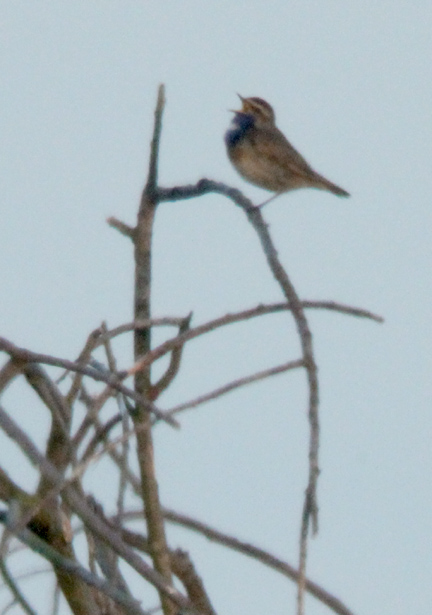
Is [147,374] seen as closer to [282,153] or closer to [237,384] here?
[237,384]

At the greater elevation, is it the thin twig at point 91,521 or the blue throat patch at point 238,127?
the blue throat patch at point 238,127

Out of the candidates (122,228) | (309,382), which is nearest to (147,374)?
(122,228)

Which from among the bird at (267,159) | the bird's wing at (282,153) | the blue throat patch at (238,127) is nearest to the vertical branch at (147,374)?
the bird at (267,159)

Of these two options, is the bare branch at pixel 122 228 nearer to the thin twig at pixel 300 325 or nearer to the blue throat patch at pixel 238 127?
the thin twig at pixel 300 325

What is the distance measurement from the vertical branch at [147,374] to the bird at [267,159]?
19.1 ft

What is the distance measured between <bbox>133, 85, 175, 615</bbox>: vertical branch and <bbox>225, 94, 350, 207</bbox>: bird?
5.82 metres

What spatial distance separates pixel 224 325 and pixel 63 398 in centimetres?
37

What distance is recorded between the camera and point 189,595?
257cm

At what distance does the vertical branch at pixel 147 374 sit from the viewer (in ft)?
8.01

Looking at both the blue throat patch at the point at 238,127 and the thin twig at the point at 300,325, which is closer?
the thin twig at the point at 300,325

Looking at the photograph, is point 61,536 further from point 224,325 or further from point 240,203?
point 240,203

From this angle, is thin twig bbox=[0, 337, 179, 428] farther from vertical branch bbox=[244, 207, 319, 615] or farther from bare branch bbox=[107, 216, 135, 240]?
bare branch bbox=[107, 216, 135, 240]

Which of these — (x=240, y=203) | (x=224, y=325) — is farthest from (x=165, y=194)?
(x=224, y=325)

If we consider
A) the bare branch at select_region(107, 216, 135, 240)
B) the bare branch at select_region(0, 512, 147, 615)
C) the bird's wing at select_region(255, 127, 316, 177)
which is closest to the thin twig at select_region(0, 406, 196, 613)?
the bare branch at select_region(0, 512, 147, 615)
